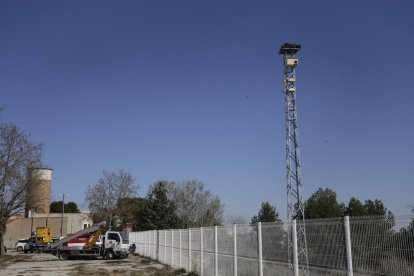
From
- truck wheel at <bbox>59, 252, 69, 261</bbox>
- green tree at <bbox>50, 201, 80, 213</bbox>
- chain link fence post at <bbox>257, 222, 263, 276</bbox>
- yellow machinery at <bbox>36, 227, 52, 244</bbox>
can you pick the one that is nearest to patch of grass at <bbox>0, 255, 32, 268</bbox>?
truck wheel at <bbox>59, 252, 69, 261</bbox>

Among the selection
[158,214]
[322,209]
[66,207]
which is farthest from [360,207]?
[66,207]

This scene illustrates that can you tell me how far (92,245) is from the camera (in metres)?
42.5

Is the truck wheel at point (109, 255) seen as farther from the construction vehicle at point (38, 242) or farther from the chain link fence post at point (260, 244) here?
the chain link fence post at point (260, 244)

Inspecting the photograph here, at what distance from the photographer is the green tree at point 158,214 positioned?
70.3 metres

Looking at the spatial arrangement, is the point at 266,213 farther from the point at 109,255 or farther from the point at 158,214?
the point at 109,255

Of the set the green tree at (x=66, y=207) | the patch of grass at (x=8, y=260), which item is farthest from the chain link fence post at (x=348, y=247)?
the green tree at (x=66, y=207)

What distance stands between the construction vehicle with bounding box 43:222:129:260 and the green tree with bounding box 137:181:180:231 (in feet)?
89.2

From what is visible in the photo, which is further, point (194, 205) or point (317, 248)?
point (194, 205)

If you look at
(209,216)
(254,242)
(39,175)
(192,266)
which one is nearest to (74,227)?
(209,216)

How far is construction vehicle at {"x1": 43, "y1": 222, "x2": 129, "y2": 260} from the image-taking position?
136ft

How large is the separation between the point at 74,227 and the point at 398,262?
103 metres

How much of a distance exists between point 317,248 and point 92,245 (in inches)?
1388

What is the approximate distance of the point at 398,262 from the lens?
7.24 m

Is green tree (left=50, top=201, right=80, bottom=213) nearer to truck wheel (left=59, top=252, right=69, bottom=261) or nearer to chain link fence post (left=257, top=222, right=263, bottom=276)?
truck wheel (left=59, top=252, right=69, bottom=261)
